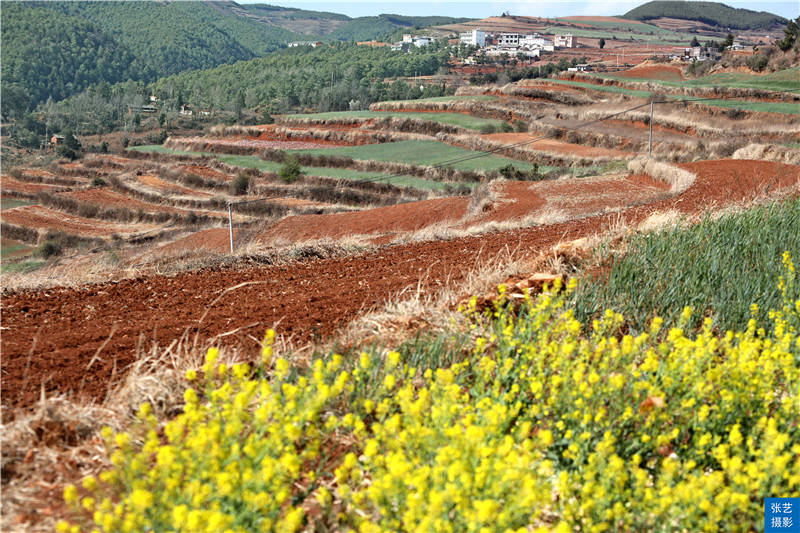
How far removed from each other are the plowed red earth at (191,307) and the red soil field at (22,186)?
53381 millimetres

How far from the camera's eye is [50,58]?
128250 mm

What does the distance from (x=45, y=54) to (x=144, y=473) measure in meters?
142

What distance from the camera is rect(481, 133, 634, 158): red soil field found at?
4192 centimetres

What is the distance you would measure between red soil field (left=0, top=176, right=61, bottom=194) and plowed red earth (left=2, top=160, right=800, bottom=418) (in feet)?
175

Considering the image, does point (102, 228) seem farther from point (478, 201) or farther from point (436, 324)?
point (436, 324)

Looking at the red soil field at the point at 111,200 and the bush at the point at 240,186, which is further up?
the bush at the point at 240,186

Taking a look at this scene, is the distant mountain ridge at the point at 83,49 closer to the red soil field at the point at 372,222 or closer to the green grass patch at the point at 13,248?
the green grass patch at the point at 13,248

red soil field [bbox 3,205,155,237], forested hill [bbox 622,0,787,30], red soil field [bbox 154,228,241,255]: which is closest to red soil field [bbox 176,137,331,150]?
red soil field [bbox 3,205,155,237]

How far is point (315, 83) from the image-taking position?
112625 mm

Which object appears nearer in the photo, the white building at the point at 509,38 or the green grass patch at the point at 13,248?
the green grass patch at the point at 13,248

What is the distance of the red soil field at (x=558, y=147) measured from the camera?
41925 mm

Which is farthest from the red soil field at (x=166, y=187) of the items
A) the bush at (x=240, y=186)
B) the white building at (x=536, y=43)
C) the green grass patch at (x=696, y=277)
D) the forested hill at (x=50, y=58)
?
the white building at (x=536, y=43)

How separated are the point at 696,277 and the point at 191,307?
12.7ft

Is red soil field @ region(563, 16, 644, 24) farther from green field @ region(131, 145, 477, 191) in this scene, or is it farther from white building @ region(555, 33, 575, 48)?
green field @ region(131, 145, 477, 191)
